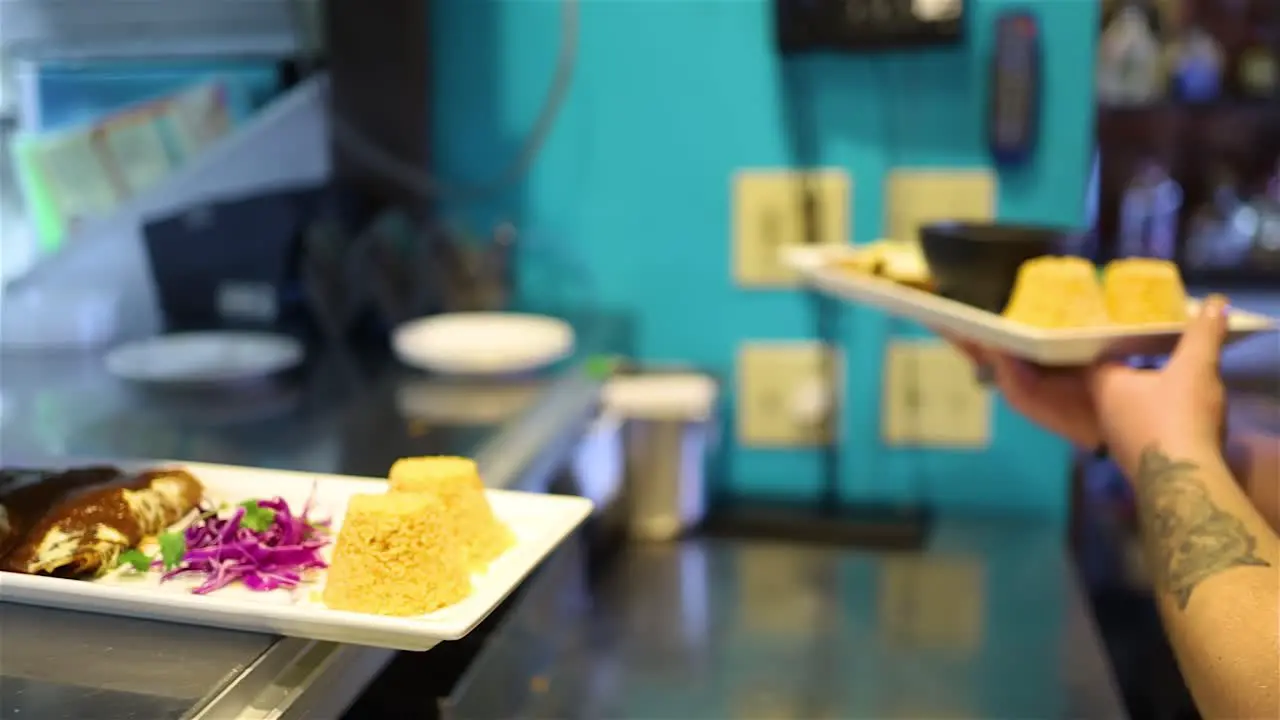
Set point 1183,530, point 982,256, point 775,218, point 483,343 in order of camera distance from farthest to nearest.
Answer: point 775,218 < point 483,343 < point 982,256 < point 1183,530

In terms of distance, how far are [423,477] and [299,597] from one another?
102 millimetres

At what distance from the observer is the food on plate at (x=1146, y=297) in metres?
1.09

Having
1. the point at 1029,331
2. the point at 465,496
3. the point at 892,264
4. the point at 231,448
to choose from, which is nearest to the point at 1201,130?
the point at 892,264

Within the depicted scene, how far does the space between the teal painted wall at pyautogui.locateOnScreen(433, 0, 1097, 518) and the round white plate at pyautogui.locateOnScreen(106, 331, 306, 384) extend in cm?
33

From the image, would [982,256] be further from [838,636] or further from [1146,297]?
[838,636]

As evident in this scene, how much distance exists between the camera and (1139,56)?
292cm

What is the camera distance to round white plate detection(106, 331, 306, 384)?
1.32 meters

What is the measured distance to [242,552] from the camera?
2.39ft

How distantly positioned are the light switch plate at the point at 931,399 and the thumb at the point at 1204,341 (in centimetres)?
50

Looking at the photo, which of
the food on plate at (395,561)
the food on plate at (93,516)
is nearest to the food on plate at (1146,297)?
the food on plate at (395,561)

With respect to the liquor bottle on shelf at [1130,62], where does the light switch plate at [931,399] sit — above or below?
below

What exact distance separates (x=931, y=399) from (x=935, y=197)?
245 mm

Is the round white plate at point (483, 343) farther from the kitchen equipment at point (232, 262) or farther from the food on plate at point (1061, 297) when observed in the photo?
the food on plate at point (1061, 297)

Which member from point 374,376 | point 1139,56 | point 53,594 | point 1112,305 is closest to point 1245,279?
point 1139,56
